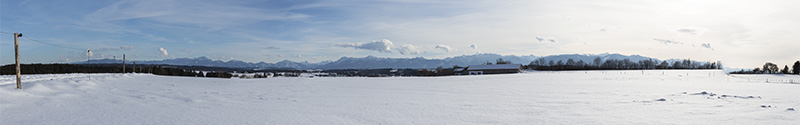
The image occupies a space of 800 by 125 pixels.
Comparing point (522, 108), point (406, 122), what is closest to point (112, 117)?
point (406, 122)

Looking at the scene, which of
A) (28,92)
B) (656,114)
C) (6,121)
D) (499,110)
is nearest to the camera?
(6,121)

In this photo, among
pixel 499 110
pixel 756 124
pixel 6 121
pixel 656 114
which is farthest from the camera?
pixel 499 110

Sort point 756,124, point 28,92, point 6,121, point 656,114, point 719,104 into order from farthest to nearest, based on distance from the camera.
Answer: point 28,92
point 719,104
point 656,114
point 6,121
point 756,124

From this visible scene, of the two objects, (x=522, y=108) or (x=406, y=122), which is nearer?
(x=406, y=122)

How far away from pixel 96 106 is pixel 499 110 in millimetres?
9286

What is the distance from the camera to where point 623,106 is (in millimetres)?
10047

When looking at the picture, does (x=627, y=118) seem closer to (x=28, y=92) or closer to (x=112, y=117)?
(x=112, y=117)

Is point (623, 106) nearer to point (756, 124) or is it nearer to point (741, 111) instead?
point (741, 111)

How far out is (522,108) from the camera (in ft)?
32.0

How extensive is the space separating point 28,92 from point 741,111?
1751cm

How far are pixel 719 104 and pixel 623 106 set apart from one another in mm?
2338

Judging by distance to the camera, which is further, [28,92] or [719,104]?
[28,92]

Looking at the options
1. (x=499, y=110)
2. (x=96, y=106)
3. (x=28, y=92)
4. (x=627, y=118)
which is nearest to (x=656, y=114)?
(x=627, y=118)

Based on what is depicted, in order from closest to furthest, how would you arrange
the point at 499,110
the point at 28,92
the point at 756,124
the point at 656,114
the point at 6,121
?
the point at 756,124 < the point at 6,121 < the point at 656,114 < the point at 499,110 < the point at 28,92
